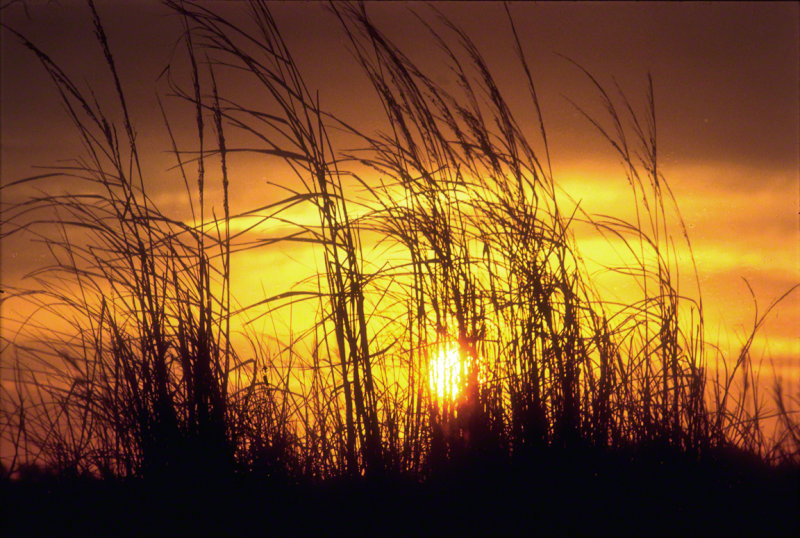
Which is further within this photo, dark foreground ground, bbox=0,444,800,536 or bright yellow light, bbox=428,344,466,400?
bright yellow light, bbox=428,344,466,400

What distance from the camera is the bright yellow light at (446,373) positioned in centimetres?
148

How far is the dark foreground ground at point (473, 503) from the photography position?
1225 millimetres

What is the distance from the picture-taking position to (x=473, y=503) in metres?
1.30

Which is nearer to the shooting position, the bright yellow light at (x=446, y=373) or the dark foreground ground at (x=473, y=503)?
the dark foreground ground at (x=473, y=503)

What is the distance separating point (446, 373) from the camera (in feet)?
4.90

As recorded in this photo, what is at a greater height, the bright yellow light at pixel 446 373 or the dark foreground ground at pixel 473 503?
the bright yellow light at pixel 446 373

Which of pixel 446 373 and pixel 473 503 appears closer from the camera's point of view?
pixel 473 503

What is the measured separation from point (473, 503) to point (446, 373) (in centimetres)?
29

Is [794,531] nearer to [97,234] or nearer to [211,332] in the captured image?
[211,332]

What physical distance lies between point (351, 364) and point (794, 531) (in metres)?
0.86

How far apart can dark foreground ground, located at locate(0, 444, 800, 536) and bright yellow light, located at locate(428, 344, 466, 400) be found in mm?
156

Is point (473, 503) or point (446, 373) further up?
point (446, 373)

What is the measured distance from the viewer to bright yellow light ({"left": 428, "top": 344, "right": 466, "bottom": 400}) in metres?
1.48

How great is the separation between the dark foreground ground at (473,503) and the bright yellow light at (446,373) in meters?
0.16
